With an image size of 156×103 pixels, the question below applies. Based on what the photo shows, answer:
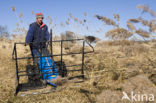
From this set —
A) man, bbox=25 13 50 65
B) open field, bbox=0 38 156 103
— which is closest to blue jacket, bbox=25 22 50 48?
man, bbox=25 13 50 65

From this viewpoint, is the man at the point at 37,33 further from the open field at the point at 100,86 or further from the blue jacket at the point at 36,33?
the open field at the point at 100,86

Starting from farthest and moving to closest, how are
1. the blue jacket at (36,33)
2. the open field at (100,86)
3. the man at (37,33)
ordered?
the blue jacket at (36,33) < the man at (37,33) < the open field at (100,86)

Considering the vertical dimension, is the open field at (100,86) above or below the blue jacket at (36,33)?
below

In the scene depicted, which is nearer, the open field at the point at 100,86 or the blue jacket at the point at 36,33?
the open field at the point at 100,86

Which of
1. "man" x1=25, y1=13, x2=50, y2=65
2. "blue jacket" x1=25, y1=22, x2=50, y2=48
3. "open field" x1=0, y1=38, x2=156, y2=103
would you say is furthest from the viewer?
"blue jacket" x1=25, y1=22, x2=50, y2=48

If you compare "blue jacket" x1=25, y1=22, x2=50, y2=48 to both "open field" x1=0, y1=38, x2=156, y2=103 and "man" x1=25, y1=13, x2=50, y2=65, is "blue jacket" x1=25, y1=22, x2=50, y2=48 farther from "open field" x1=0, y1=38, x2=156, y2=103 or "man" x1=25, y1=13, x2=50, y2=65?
"open field" x1=0, y1=38, x2=156, y2=103

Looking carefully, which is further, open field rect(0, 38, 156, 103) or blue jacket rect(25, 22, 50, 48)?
blue jacket rect(25, 22, 50, 48)

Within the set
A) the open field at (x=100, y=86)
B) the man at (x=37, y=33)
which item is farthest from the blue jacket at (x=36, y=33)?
the open field at (x=100, y=86)

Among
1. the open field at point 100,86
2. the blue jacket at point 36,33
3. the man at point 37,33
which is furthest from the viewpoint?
the blue jacket at point 36,33

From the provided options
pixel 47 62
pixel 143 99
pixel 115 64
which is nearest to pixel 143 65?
pixel 115 64

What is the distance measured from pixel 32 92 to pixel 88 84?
46.8 inches

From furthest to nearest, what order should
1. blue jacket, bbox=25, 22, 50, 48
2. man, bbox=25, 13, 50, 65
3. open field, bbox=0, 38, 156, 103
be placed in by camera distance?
blue jacket, bbox=25, 22, 50, 48, man, bbox=25, 13, 50, 65, open field, bbox=0, 38, 156, 103

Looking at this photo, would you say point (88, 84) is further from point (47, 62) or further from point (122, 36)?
point (122, 36)

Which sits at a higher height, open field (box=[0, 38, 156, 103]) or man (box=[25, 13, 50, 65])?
man (box=[25, 13, 50, 65])
